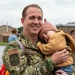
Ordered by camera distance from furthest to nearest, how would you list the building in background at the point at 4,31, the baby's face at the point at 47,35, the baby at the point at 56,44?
the building in background at the point at 4,31 → the baby's face at the point at 47,35 → the baby at the point at 56,44

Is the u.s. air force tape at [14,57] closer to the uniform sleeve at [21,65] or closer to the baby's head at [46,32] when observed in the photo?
the uniform sleeve at [21,65]

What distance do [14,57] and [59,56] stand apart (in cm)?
44

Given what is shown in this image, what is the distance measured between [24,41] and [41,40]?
0.23 metres

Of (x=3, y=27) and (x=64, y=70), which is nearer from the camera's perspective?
(x=64, y=70)

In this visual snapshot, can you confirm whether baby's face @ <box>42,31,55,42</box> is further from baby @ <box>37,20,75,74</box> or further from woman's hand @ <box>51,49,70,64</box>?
woman's hand @ <box>51,49,70,64</box>

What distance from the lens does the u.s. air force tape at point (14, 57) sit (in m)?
3.07

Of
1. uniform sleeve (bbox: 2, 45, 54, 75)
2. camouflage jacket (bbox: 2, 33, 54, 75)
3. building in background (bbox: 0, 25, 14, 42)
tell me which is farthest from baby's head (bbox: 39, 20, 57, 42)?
building in background (bbox: 0, 25, 14, 42)

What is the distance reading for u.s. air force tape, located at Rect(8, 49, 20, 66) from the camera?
10.1ft

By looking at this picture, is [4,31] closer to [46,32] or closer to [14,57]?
[46,32]

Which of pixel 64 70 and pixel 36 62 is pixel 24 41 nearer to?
pixel 36 62

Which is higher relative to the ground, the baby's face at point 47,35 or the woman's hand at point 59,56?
the baby's face at point 47,35

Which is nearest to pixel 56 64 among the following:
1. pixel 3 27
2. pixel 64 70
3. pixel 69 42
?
pixel 64 70

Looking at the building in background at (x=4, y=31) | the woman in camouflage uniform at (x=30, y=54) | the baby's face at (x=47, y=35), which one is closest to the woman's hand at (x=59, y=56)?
the woman in camouflage uniform at (x=30, y=54)

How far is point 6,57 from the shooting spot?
10.2 feet
